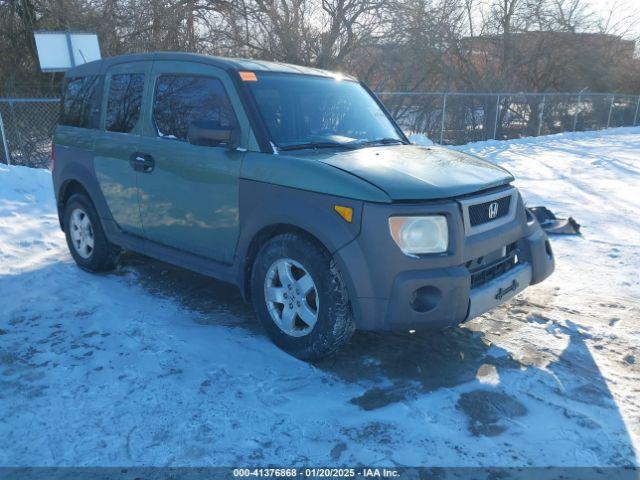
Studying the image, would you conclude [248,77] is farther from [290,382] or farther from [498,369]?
[498,369]

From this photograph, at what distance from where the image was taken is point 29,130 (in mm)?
11969

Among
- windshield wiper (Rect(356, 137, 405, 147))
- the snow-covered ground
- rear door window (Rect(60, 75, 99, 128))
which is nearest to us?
the snow-covered ground

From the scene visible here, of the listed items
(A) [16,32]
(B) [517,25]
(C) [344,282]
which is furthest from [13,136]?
(B) [517,25]

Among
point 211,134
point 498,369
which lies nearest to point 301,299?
point 211,134

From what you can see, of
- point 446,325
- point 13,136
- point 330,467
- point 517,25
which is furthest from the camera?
point 517,25

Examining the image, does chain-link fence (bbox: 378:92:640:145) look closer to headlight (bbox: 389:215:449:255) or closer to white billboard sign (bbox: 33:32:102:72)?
white billboard sign (bbox: 33:32:102:72)

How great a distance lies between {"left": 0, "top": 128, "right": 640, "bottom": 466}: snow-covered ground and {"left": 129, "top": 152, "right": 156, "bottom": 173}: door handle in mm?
1144

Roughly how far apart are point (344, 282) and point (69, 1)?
586 inches

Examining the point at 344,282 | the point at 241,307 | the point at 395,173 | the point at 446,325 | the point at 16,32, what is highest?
the point at 16,32

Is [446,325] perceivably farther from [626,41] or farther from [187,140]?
[626,41]

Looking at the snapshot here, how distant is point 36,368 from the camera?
3.36m

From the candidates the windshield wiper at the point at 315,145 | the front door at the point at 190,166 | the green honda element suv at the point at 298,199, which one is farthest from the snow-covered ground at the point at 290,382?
the windshield wiper at the point at 315,145

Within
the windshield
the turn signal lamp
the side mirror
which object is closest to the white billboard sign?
the windshield

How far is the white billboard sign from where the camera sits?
36.7ft
